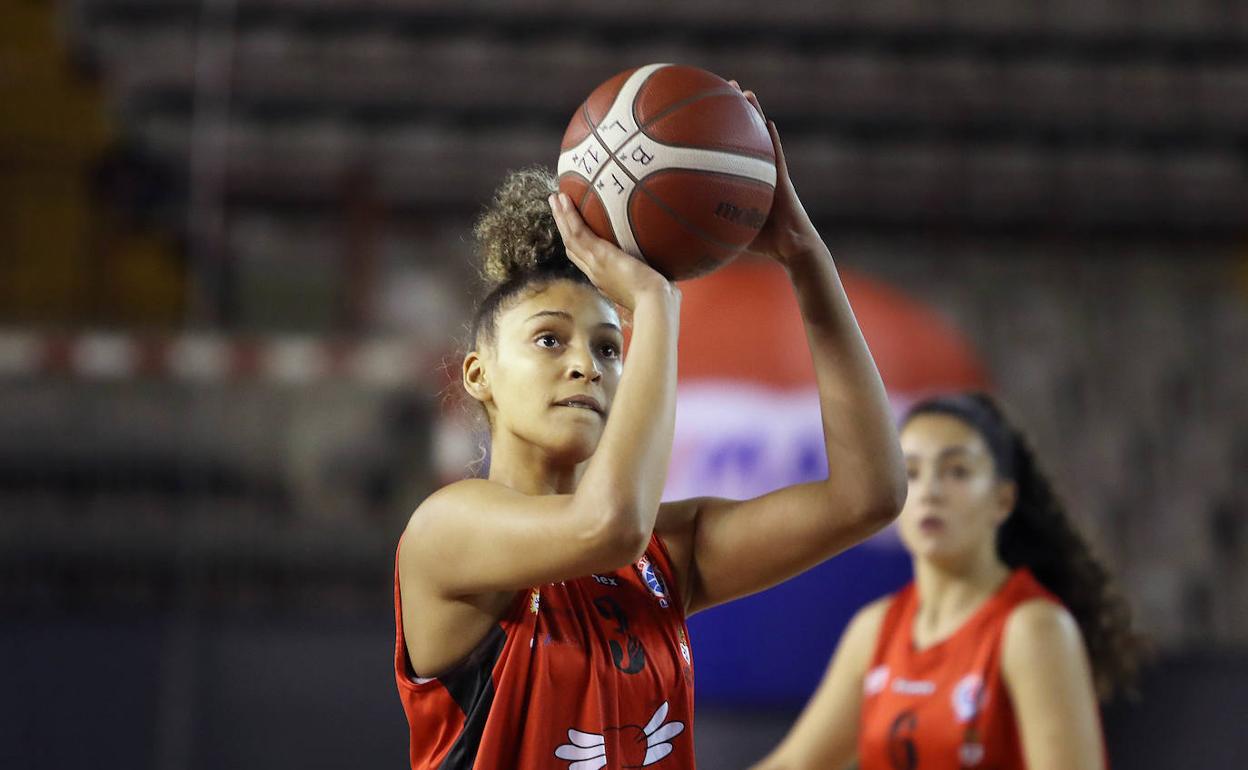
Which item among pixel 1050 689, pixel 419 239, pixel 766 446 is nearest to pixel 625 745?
pixel 1050 689

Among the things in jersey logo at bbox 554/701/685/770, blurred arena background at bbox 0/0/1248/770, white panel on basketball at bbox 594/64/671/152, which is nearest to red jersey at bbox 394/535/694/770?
jersey logo at bbox 554/701/685/770

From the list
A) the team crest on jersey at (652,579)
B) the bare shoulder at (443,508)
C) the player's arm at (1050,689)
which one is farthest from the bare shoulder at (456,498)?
the player's arm at (1050,689)

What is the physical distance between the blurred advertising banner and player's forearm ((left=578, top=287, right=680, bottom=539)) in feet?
8.27

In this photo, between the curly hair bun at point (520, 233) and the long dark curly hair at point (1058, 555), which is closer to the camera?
the curly hair bun at point (520, 233)

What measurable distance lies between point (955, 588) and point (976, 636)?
147 mm

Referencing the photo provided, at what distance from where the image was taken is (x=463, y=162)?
660 cm

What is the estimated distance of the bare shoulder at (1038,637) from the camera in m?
2.51

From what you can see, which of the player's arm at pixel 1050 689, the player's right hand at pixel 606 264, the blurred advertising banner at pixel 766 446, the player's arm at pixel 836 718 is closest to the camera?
the player's right hand at pixel 606 264

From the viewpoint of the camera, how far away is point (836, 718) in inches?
112

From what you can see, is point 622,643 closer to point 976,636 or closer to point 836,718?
point 976,636

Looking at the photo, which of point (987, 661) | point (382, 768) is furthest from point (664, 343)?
point (382, 768)

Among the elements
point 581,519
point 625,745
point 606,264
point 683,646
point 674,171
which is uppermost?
point 674,171

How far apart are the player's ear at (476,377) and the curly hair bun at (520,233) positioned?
10cm

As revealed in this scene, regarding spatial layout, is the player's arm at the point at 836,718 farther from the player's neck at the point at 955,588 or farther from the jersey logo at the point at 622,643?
the jersey logo at the point at 622,643
